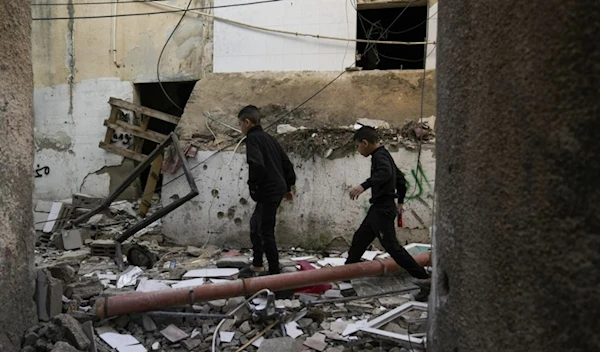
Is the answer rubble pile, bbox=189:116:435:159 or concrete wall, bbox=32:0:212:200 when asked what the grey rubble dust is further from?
concrete wall, bbox=32:0:212:200

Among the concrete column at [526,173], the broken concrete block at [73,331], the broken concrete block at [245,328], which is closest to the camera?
the concrete column at [526,173]

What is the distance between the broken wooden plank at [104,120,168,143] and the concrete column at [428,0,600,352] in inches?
294

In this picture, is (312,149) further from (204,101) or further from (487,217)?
(487,217)

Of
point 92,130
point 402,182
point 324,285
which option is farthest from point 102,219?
point 402,182

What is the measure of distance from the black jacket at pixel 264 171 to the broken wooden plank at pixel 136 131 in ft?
14.9

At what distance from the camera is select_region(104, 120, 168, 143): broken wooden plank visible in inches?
326

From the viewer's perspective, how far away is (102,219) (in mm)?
7613

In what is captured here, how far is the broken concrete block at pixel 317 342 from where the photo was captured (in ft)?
10.2

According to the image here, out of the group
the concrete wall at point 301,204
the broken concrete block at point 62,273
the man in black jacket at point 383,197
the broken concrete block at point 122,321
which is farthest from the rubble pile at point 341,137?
the broken concrete block at point 122,321

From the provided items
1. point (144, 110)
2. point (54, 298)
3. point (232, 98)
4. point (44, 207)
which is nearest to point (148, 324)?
point (54, 298)

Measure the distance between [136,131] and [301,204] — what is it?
4103 millimetres

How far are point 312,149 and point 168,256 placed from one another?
2581mm

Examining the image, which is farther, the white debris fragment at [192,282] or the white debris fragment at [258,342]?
the white debris fragment at [192,282]

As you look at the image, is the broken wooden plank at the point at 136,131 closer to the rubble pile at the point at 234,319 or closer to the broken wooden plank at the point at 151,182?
the broken wooden plank at the point at 151,182
